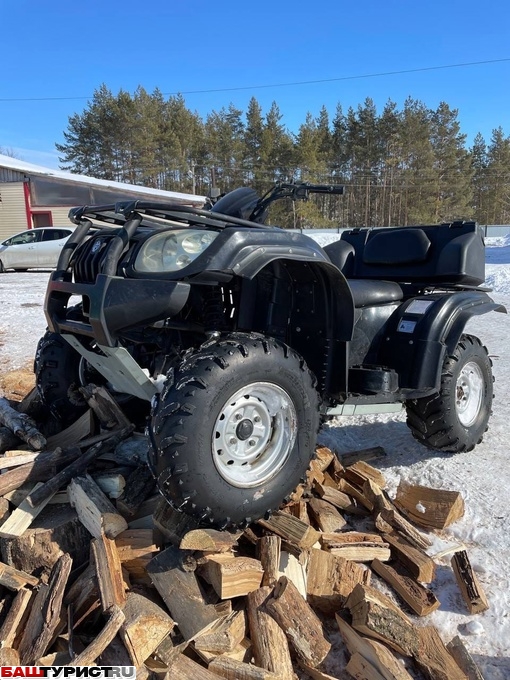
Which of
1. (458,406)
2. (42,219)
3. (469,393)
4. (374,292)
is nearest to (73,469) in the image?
(374,292)

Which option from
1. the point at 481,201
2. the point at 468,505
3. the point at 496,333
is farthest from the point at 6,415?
the point at 481,201

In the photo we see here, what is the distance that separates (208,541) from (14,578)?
86cm

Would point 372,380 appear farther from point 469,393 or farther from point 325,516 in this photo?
point 469,393

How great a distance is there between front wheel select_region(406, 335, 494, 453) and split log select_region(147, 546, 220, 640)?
199 cm

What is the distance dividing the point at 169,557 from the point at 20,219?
26.7 meters

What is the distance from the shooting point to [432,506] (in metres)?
2.95

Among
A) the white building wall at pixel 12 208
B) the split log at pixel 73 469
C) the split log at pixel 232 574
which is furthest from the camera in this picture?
the white building wall at pixel 12 208

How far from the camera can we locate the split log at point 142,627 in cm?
198

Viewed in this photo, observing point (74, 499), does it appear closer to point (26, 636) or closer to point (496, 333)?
point (26, 636)

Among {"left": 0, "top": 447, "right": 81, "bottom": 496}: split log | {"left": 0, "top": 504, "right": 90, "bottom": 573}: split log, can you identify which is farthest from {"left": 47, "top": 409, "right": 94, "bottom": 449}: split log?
{"left": 0, "top": 504, "right": 90, "bottom": 573}: split log

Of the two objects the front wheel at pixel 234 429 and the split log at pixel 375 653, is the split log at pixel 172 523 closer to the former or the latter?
the front wheel at pixel 234 429

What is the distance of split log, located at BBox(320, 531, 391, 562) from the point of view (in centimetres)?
260

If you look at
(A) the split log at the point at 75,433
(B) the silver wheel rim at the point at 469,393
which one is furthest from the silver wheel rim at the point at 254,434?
(B) the silver wheel rim at the point at 469,393

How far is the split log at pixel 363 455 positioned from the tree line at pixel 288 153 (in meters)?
35.7
